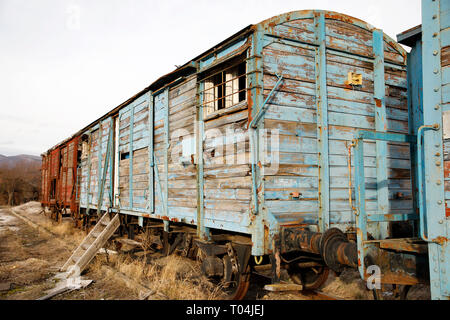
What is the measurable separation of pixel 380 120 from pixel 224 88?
265 centimetres

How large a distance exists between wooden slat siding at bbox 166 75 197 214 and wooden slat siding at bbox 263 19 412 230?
193cm

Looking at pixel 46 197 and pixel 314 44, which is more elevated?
pixel 314 44

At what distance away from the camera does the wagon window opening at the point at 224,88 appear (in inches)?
213

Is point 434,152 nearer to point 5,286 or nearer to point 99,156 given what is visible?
point 5,286

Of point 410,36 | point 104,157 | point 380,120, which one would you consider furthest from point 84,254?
point 410,36

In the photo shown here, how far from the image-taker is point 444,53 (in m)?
2.83

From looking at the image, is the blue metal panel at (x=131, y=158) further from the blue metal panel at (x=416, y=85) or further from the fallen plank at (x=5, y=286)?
the blue metal panel at (x=416, y=85)

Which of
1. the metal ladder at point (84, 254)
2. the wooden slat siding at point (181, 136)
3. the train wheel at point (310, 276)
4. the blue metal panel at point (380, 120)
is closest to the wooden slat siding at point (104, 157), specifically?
the metal ladder at point (84, 254)

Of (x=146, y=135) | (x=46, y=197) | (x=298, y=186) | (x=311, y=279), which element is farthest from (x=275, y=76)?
(x=46, y=197)

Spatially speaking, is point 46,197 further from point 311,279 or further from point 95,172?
point 311,279

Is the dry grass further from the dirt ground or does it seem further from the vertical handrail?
the vertical handrail

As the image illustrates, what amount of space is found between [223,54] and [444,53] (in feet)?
10.9

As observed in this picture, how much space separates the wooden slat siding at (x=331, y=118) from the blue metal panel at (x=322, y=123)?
0.08 metres

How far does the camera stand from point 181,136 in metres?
6.62
